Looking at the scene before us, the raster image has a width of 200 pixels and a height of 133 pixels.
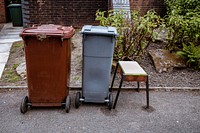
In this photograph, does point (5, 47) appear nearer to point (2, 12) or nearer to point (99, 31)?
point (99, 31)

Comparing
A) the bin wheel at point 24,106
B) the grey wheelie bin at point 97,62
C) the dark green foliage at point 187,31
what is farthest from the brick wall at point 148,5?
the bin wheel at point 24,106

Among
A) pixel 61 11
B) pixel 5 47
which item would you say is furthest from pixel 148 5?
pixel 5 47

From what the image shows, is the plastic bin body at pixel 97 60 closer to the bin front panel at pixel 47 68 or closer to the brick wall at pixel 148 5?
the bin front panel at pixel 47 68

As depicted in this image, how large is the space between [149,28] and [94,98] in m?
2.04

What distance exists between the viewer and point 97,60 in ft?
12.2

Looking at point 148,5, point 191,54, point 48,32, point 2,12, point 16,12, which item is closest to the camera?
point 48,32

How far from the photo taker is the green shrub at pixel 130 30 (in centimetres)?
506

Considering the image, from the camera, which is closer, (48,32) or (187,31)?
(48,32)

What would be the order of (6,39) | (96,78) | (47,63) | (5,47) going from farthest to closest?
1. (6,39)
2. (5,47)
3. (96,78)
4. (47,63)

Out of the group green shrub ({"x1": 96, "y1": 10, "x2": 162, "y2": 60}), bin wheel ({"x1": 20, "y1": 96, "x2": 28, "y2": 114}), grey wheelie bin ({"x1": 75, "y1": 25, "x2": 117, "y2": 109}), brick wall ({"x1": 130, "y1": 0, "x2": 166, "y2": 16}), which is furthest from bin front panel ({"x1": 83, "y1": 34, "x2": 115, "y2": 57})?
brick wall ({"x1": 130, "y1": 0, "x2": 166, "y2": 16})

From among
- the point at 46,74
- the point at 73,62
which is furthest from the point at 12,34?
the point at 46,74

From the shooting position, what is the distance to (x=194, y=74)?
5.23 metres

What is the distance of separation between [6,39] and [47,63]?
5061mm

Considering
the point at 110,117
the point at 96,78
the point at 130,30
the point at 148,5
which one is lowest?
the point at 110,117
